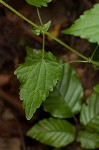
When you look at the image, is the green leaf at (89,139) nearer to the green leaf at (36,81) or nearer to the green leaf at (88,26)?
the green leaf at (36,81)

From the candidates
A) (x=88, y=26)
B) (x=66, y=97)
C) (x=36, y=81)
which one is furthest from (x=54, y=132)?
(x=88, y=26)

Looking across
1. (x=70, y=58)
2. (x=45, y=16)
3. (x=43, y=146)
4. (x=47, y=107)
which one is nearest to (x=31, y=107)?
(x=47, y=107)

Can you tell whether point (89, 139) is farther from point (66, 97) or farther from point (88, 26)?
point (88, 26)

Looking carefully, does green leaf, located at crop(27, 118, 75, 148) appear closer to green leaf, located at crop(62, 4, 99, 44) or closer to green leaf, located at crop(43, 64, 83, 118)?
green leaf, located at crop(43, 64, 83, 118)

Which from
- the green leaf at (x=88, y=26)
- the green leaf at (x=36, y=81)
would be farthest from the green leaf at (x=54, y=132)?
the green leaf at (x=88, y=26)

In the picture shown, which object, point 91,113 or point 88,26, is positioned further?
point 91,113

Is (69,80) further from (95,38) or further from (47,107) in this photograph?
(95,38)
